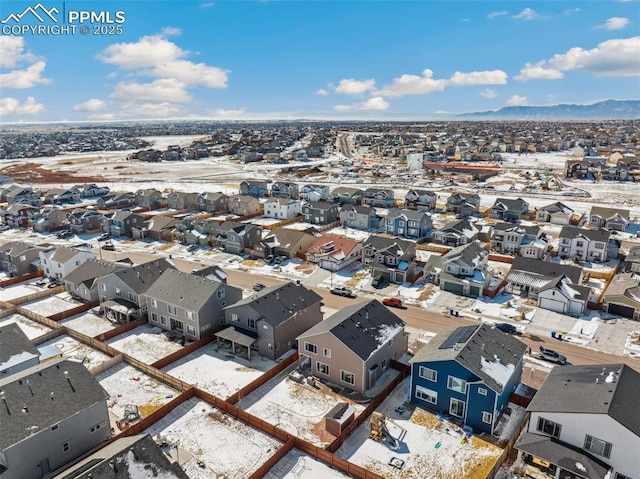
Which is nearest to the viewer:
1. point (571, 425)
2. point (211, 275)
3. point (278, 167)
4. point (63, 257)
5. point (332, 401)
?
point (571, 425)

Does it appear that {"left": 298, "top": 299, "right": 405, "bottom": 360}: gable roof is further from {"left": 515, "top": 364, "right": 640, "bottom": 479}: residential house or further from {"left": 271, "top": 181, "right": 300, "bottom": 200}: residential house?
{"left": 271, "top": 181, "right": 300, "bottom": 200}: residential house

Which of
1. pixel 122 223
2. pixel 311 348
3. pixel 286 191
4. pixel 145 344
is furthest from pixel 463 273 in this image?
pixel 286 191

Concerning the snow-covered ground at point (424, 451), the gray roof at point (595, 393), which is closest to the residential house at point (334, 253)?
the snow-covered ground at point (424, 451)

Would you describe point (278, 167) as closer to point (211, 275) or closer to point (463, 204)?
point (463, 204)

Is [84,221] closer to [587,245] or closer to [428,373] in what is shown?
[428,373]

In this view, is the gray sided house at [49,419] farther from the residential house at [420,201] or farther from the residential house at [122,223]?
the residential house at [420,201]

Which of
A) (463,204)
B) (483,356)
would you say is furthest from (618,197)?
(483,356)

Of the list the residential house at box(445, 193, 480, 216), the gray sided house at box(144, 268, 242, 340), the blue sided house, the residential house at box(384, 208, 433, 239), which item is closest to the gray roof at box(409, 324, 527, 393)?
the blue sided house
